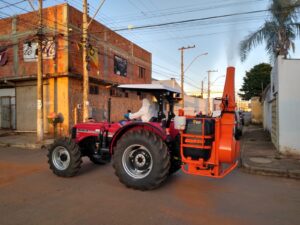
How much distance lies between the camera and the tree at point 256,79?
41.0 meters

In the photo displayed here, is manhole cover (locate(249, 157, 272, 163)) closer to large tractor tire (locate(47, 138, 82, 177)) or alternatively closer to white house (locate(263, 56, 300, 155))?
white house (locate(263, 56, 300, 155))

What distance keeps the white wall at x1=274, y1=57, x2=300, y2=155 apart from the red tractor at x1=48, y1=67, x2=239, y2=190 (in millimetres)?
4480

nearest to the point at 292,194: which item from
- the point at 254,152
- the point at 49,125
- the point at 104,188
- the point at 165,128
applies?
the point at 165,128

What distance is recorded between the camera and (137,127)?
5586 millimetres

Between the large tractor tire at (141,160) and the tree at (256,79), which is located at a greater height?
the tree at (256,79)

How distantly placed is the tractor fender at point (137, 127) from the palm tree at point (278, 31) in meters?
8.19

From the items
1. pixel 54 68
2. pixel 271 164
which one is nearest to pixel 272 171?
pixel 271 164

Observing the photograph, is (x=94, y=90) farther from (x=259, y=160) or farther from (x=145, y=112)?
(x=145, y=112)

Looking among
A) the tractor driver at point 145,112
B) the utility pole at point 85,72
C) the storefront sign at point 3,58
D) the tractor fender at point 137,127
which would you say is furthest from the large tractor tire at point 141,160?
the storefront sign at point 3,58

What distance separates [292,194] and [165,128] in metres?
2.89

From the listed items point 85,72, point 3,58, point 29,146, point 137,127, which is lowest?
point 29,146

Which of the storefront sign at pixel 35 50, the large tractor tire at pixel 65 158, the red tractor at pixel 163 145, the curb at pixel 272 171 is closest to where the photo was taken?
the red tractor at pixel 163 145

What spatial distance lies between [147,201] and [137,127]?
1.61 meters

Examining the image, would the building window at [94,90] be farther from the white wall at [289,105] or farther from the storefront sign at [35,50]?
the white wall at [289,105]
